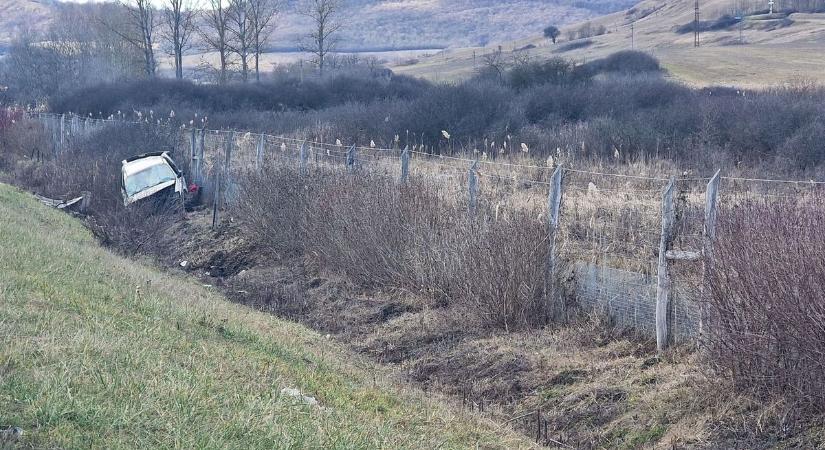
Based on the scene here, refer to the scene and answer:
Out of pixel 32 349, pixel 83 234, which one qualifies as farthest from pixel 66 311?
pixel 83 234

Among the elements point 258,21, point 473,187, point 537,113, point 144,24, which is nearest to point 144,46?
point 144,24

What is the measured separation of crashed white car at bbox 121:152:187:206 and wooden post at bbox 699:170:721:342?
14190mm

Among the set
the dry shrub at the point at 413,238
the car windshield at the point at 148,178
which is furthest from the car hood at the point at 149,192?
the dry shrub at the point at 413,238

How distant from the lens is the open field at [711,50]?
5398 centimetres

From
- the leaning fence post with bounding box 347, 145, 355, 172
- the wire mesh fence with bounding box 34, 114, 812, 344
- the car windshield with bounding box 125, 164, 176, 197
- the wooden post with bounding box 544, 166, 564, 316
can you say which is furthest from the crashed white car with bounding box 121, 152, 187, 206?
the wooden post with bounding box 544, 166, 564, 316

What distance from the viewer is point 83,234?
1669 cm

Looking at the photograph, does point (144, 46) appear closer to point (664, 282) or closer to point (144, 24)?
point (144, 24)

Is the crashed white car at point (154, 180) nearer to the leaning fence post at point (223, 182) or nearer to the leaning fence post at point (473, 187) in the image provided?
the leaning fence post at point (223, 182)

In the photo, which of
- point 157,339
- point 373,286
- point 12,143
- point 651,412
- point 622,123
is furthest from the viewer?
point 12,143

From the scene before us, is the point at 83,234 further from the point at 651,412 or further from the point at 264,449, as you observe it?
the point at 264,449

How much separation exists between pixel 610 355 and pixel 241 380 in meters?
4.29

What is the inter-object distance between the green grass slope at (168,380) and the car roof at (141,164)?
11172mm

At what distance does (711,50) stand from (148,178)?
56.0 m

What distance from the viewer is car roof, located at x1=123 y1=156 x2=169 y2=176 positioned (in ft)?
69.6
